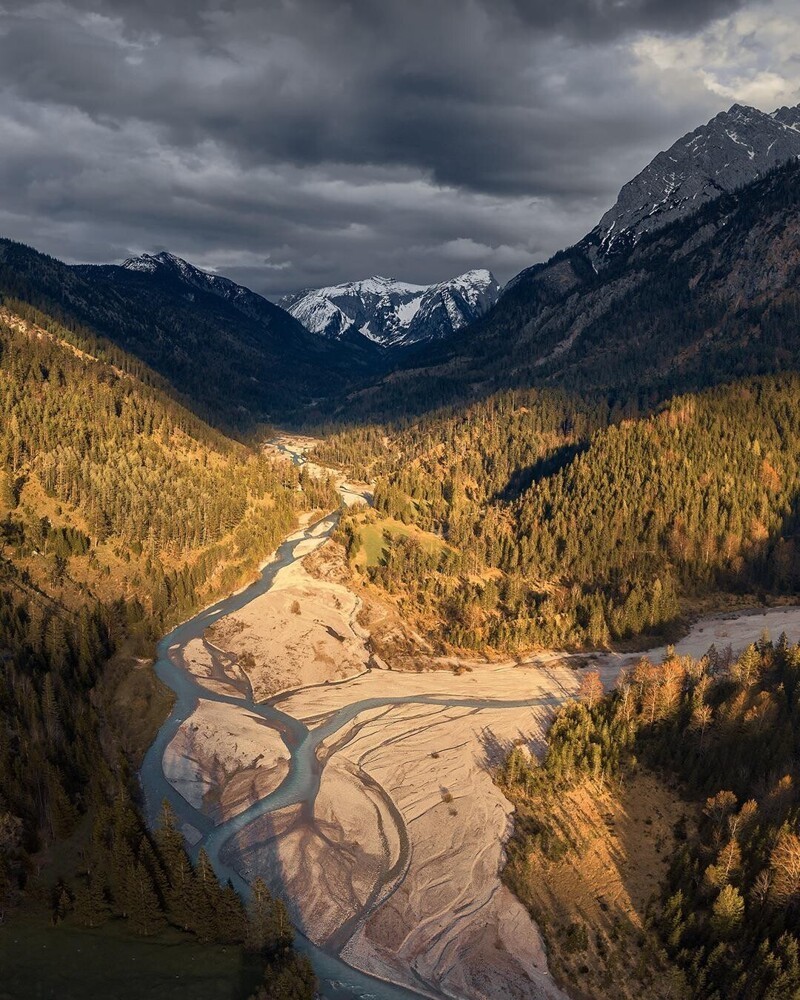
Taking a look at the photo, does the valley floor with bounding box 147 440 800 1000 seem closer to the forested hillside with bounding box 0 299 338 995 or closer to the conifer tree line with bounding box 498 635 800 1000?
the conifer tree line with bounding box 498 635 800 1000

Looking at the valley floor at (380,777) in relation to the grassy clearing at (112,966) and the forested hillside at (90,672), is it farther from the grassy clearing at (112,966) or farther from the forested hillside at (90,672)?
the grassy clearing at (112,966)

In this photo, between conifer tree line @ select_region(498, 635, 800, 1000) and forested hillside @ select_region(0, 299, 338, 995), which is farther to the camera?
forested hillside @ select_region(0, 299, 338, 995)

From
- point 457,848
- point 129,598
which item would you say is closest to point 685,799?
point 457,848

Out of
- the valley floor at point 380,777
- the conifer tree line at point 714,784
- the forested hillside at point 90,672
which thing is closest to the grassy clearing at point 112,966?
the forested hillside at point 90,672

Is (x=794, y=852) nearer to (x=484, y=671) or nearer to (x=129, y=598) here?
(x=484, y=671)

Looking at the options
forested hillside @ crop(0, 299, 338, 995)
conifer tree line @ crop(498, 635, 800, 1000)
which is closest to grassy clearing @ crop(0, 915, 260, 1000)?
forested hillside @ crop(0, 299, 338, 995)

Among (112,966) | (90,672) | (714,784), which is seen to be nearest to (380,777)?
(112,966)
